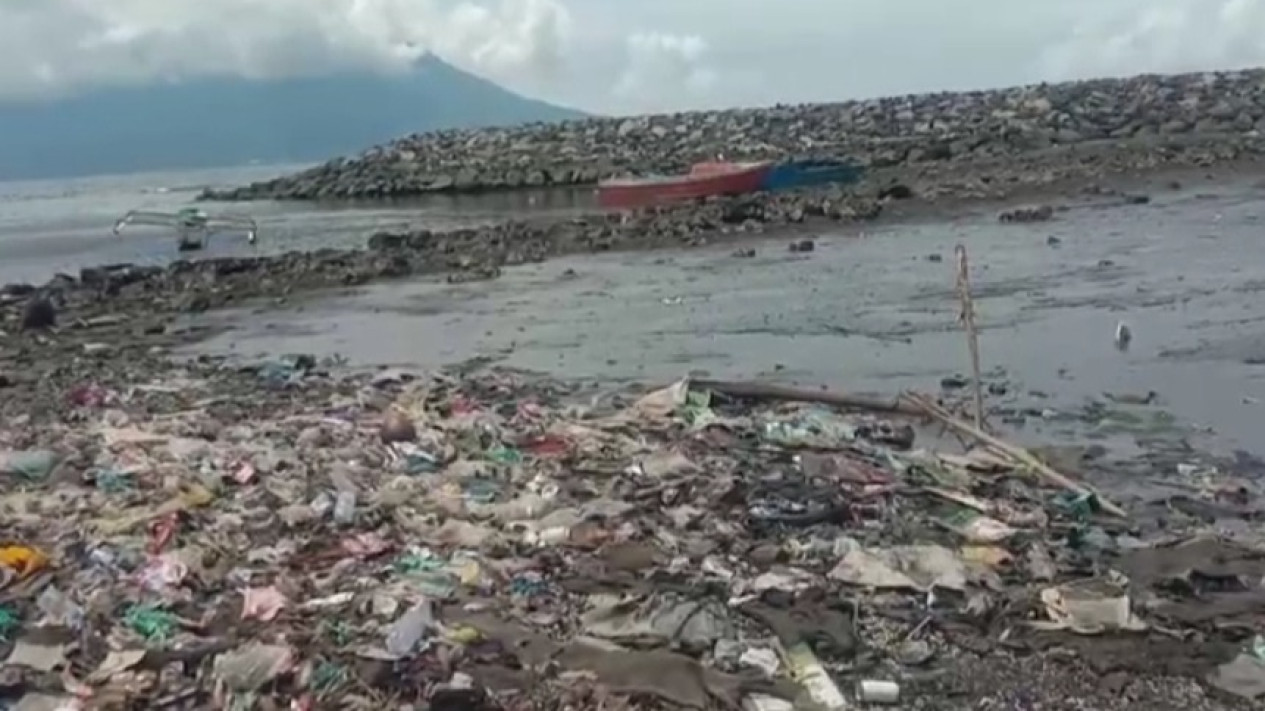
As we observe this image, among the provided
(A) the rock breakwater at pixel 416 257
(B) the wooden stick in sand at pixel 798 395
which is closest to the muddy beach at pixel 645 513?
(B) the wooden stick in sand at pixel 798 395

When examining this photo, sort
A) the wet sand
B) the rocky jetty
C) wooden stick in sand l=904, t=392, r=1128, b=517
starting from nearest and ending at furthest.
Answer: wooden stick in sand l=904, t=392, r=1128, b=517
the wet sand
the rocky jetty

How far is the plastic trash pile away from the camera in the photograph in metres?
5.44

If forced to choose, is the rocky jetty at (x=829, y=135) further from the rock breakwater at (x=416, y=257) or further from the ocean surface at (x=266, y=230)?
the rock breakwater at (x=416, y=257)

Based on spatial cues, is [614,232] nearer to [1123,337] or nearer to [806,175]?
[806,175]

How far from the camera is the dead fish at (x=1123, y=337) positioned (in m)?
12.6

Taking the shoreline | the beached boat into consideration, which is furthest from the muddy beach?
the beached boat

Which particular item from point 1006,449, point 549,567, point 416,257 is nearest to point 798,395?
point 1006,449

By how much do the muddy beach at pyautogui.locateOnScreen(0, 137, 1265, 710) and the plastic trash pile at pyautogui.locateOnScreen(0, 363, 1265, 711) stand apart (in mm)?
21

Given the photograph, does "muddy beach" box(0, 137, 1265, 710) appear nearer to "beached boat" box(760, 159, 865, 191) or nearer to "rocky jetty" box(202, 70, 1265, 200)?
"beached boat" box(760, 159, 865, 191)

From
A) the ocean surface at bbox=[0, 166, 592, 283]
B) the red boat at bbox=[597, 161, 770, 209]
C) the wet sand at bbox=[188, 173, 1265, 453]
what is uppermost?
the red boat at bbox=[597, 161, 770, 209]

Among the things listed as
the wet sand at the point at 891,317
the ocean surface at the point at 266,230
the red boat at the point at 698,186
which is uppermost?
the red boat at the point at 698,186

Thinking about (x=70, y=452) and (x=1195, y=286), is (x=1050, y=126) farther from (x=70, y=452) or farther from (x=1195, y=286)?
(x=70, y=452)

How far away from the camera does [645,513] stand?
7.69 meters

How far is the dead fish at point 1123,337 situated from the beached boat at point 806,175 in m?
18.6
